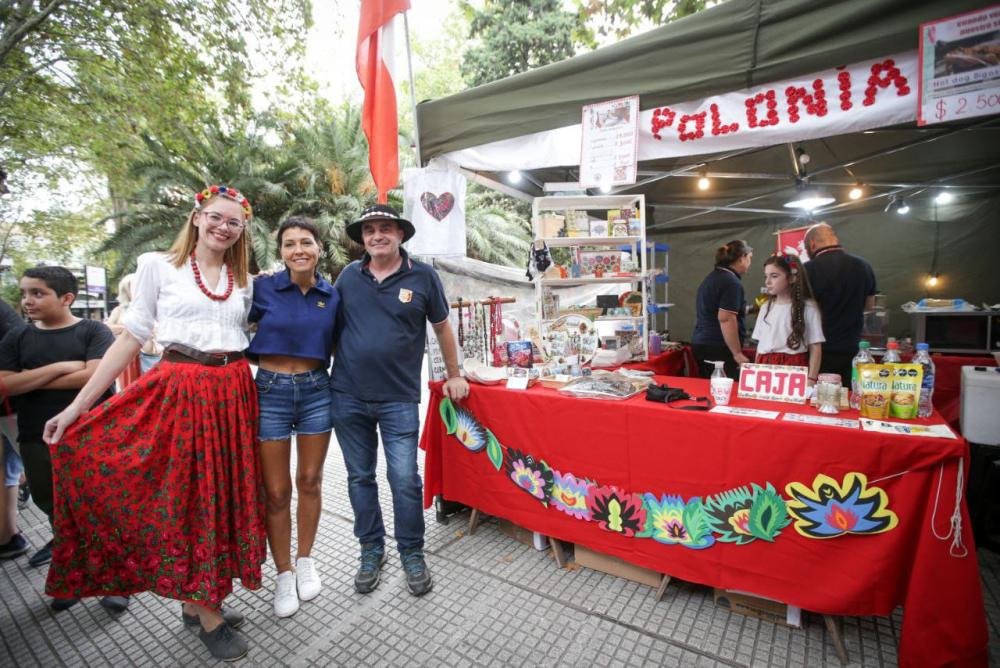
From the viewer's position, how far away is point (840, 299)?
314cm

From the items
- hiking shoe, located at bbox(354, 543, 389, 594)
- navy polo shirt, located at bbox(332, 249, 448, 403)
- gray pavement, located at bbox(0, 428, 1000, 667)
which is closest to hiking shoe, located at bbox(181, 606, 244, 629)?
gray pavement, located at bbox(0, 428, 1000, 667)

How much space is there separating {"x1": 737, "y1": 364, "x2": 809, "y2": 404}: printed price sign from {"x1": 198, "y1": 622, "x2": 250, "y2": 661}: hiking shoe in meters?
2.60

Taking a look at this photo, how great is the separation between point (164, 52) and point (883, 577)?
10.2 m

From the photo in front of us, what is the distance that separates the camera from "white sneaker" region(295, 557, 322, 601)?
7.79ft

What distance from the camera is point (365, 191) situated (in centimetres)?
1181

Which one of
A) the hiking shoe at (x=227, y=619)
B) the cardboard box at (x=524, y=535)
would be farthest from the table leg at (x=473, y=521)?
the hiking shoe at (x=227, y=619)

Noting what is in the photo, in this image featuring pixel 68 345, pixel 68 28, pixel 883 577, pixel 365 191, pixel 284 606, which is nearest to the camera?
pixel 883 577

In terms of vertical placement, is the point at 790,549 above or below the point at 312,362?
below

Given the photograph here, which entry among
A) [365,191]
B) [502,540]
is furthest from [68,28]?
[502,540]

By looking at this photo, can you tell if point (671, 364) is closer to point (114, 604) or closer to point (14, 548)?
point (114, 604)

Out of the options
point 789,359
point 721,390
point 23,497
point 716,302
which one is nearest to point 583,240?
point 716,302

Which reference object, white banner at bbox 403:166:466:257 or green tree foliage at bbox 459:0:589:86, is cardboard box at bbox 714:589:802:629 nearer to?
white banner at bbox 403:166:466:257

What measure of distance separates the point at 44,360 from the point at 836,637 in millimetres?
3913

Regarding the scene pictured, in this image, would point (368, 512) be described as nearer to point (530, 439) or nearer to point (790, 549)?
point (530, 439)
